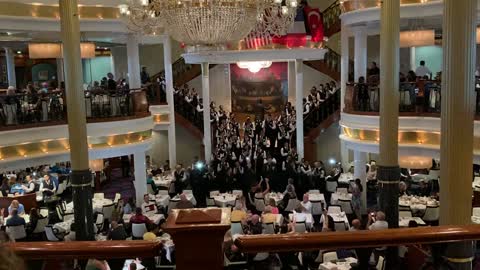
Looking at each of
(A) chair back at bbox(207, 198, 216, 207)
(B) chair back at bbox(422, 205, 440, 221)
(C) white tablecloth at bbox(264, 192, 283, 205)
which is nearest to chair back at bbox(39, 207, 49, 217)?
(A) chair back at bbox(207, 198, 216, 207)

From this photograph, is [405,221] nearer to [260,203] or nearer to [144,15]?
[260,203]

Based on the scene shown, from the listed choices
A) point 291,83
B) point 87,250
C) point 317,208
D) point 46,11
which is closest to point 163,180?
point 317,208

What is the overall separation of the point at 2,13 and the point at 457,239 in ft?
39.3

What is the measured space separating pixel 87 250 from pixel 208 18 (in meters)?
4.52

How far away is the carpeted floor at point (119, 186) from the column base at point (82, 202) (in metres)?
7.95

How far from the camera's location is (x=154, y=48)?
78.7 ft

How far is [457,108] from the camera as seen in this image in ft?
16.1

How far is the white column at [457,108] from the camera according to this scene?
4.79m

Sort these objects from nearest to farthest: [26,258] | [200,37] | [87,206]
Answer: [26,258], [200,37], [87,206]

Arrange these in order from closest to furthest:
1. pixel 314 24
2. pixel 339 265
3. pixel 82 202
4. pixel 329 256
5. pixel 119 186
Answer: pixel 339 265 → pixel 329 256 → pixel 82 202 → pixel 314 24 → pixel 119 186

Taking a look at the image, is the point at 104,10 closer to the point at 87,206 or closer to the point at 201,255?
the point at 87,206

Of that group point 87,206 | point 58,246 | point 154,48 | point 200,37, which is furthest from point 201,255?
point 154,48

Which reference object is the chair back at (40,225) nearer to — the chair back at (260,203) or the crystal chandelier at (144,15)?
the chair back at (260,203)

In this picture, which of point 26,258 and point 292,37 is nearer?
point 26,258
